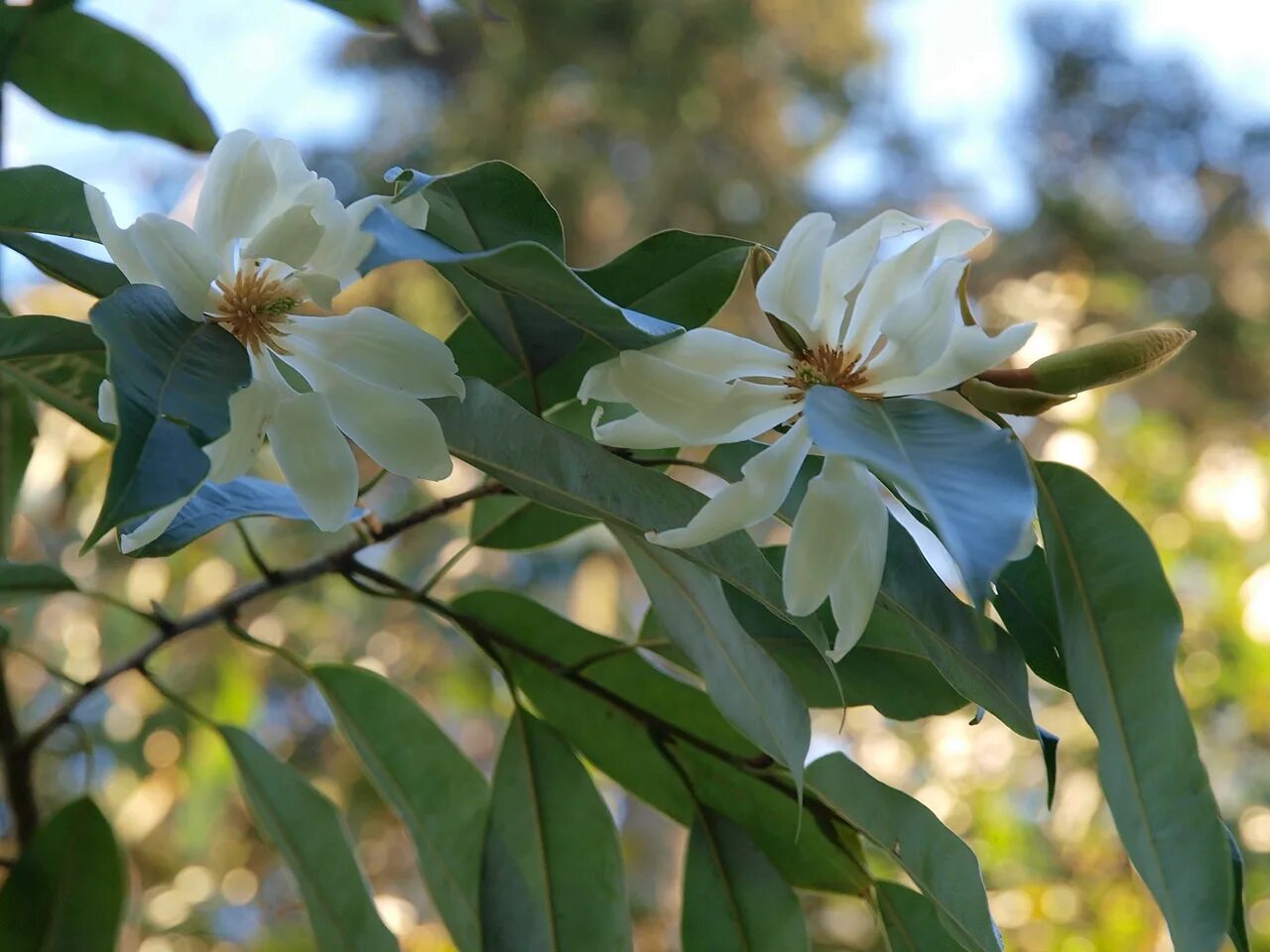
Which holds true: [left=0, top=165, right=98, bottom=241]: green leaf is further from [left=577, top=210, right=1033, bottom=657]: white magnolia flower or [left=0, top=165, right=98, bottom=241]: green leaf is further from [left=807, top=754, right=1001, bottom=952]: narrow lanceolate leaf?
[left=807, top=754, right=1001, bottom=952]: narrow lanceolate leaf

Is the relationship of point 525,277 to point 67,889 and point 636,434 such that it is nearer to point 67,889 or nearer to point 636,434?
point 636,434

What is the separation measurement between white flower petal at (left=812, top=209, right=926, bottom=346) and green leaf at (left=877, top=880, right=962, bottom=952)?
0.20 m

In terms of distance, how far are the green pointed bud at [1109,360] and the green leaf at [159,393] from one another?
205mm

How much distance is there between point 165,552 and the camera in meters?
0.31

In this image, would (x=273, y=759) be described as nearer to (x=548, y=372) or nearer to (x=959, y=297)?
(x=548, y=372)

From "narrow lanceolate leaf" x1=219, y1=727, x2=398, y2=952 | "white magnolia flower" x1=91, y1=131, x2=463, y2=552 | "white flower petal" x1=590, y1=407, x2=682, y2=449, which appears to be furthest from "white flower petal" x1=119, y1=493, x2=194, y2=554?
"narrow lanceolate leaf" x1=219, y1=727, x2=398, y2=952

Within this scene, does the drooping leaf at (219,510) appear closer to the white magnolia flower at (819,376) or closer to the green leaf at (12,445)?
the white magnolia flower at (819,376)

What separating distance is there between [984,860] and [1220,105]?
5280 mm

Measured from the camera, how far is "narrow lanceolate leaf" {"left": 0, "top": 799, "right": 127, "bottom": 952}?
1.55 feet

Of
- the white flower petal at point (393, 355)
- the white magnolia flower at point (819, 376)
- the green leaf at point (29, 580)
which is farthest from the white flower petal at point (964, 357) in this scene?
the green leaf at point (29, 580)

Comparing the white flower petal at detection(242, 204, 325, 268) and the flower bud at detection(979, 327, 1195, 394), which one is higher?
the flower bud at detection(979, 327, 1195, 394)

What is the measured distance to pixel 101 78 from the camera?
0.56 metres

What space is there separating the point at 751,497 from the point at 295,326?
0.13m

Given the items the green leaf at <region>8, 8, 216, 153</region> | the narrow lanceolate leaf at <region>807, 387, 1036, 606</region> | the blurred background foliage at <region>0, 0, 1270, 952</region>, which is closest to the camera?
the narrow lanceolate leaf at <region>807, 387, 1036, 606</region>
